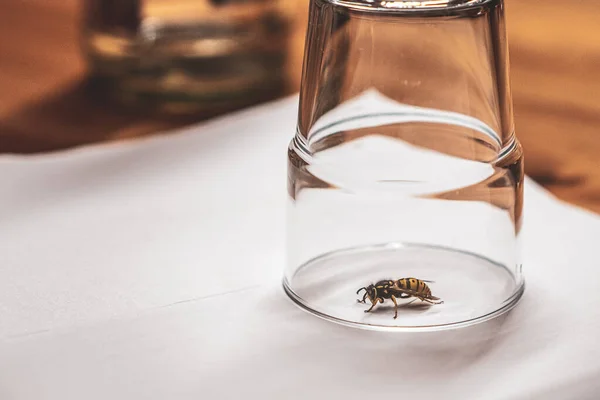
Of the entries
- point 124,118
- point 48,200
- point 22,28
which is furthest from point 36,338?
point 22,28

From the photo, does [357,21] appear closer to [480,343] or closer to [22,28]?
[480,343]

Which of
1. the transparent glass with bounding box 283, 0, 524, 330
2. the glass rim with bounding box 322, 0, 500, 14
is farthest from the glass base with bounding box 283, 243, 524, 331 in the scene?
the glass rim with bounding box 322, 0, 500, 14

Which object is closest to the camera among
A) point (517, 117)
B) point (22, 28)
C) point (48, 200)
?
point (48, 200)

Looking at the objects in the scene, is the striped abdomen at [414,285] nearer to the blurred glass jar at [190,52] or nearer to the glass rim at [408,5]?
the glass rim at [408,5]

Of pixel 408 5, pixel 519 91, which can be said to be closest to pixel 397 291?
pixel 408 5

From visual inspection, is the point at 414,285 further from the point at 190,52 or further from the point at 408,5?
the point at 190,52

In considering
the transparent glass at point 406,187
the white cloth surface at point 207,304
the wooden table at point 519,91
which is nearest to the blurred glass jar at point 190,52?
the wooden table at point 519,91

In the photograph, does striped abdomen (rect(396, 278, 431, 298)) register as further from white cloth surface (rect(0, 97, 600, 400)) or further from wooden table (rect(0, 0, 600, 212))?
wooden table (rect(0, 0, 600, 212))

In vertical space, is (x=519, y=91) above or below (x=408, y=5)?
below
